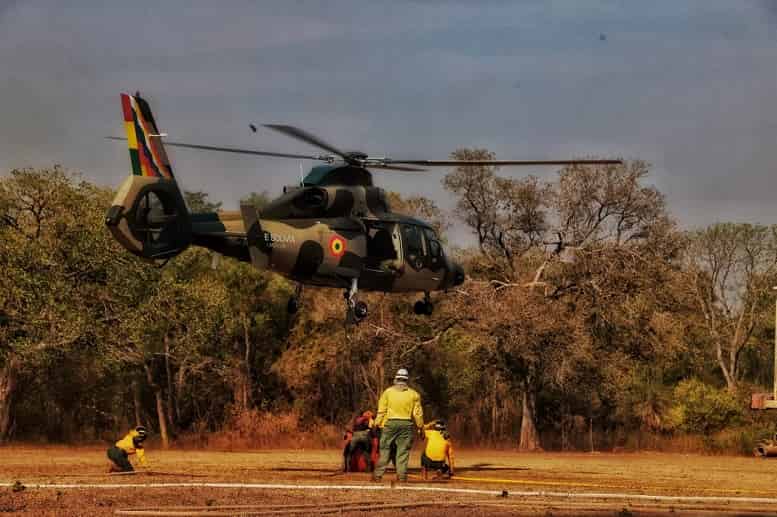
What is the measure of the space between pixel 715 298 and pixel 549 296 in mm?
25052

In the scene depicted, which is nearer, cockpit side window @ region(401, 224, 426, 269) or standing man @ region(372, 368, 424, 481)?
standing man @ region(372, 368, 424, 481)

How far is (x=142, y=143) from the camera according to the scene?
28.9 m

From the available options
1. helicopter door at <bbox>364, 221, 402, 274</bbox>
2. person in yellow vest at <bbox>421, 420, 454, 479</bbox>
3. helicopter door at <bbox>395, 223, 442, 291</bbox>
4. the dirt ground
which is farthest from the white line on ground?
helicopter door at <bbox>395, 223, 442, 291</bbox>

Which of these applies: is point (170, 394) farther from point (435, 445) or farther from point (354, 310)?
point (435, 445)

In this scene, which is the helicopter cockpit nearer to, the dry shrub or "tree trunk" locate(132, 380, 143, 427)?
the dry shrub

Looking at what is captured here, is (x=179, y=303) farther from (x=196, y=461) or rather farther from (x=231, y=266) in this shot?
(x=196, y=461)

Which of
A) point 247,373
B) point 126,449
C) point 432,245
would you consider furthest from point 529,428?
point 126,449

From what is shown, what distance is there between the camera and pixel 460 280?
36.2m

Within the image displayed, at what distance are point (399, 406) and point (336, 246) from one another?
7.39 m

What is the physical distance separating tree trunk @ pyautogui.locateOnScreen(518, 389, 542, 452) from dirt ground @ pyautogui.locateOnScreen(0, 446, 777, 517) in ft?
78.4

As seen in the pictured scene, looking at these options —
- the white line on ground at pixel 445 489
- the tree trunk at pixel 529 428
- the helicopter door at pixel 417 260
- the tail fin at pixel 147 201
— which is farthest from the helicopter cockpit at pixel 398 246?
the tree trunk at pixel 529 428

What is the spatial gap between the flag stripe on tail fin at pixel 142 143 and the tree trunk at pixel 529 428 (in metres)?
28.2

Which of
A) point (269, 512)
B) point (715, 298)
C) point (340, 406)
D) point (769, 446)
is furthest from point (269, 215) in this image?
point (715, 298)

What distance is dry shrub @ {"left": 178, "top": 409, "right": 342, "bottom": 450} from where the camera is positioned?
56250 millimetres
